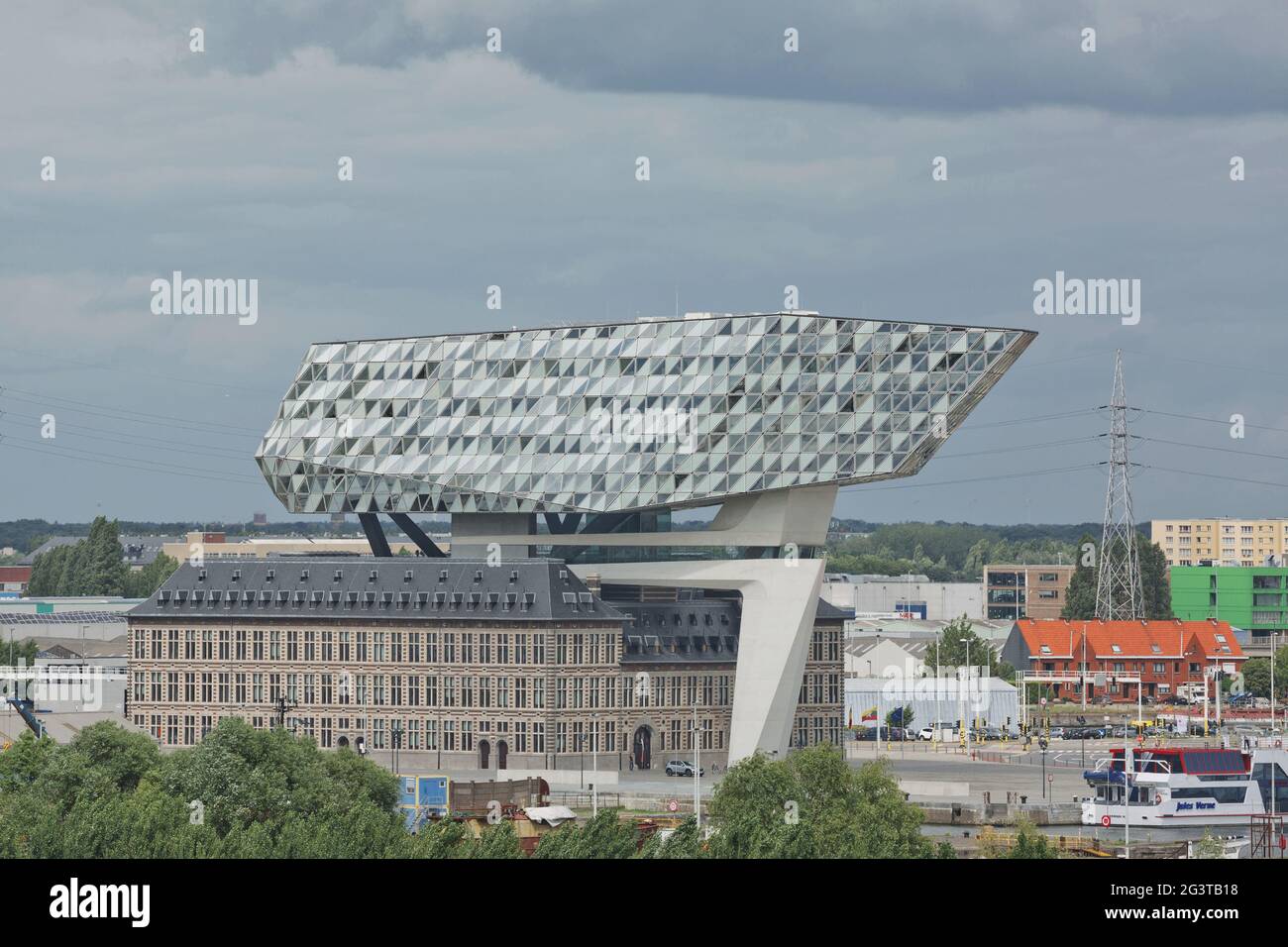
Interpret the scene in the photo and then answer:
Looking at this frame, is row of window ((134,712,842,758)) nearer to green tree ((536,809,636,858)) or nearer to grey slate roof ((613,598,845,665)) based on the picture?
grey slate roof ((613,598,845,665))

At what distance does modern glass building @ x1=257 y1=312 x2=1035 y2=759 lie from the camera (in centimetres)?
13525

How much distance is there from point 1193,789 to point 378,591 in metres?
51.8

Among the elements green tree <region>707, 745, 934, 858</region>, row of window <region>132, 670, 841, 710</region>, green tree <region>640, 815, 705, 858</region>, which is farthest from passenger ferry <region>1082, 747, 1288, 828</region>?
green tree <region>640, 815, 705, 858</region>

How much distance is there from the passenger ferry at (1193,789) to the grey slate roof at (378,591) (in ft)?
→ 115

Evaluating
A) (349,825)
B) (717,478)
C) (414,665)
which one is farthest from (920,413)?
(349,825)

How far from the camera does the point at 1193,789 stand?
120 meters

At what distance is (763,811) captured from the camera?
93.9 m

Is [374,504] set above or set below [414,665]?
above

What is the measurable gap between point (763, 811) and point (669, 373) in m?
50.3

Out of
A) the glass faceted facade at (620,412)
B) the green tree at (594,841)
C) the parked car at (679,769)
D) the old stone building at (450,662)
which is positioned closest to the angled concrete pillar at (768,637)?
the parked car at (679,769)

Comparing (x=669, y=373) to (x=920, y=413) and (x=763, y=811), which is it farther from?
(x=763, y=811)

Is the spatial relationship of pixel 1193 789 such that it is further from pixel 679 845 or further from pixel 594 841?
pixel 679 845

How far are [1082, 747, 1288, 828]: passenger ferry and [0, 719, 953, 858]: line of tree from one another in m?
23.4
